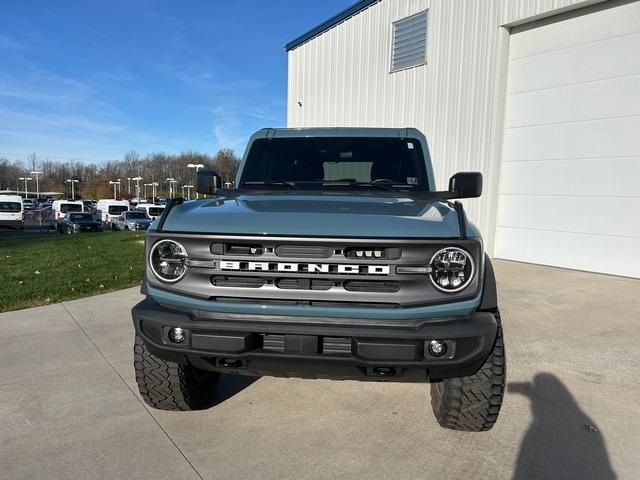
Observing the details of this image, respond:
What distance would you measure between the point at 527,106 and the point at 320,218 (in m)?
9.01

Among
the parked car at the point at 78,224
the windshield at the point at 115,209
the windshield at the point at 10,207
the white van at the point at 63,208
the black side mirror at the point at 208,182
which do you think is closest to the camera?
the black side mirror at the point at 208,182

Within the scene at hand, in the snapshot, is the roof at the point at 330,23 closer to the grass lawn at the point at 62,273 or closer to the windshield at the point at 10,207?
the grass lawn at the point at 62,273

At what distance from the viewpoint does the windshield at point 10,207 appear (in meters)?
26.6

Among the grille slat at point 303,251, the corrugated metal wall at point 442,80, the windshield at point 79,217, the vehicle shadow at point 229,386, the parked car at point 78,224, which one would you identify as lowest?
the parked car at point 78,224

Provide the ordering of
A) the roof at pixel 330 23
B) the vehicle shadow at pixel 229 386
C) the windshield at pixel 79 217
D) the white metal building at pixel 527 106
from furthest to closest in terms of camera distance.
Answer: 1. the windshield at pixel 79 217
2. the roof at pixel 330 23
3. the white metal building at pixel 527 106
4. the vehicle shadow at pixel 229 386

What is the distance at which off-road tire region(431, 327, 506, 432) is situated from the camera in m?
2.60

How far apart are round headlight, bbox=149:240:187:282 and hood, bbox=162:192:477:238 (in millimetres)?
96

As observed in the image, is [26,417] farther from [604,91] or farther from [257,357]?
[604,91]

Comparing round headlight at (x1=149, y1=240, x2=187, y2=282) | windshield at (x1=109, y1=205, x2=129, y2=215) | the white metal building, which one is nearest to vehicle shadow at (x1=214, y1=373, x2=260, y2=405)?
round headlight at (x1=149, y1=240, x2=187, y2=282)

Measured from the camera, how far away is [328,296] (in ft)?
7.62

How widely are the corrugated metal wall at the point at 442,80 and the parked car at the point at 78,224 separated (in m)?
17.0

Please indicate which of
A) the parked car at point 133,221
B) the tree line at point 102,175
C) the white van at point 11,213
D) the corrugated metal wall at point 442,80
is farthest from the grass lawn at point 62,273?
the tree line at point 102,175

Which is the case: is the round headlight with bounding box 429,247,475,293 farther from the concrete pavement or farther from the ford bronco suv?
the concrete pavement

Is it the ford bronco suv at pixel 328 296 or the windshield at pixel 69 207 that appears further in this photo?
the windshield at pixel 69 207
